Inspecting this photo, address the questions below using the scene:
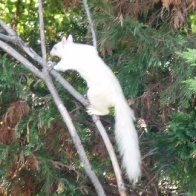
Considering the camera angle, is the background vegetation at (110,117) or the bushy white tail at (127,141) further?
the background vegetation at (110,117)

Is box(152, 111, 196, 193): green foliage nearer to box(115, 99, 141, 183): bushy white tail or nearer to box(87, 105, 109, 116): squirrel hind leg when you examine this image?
box(115, 99, 141, 183): bushy white tail

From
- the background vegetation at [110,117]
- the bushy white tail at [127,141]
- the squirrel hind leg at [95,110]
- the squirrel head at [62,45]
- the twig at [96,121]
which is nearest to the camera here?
the twig at [96,121]

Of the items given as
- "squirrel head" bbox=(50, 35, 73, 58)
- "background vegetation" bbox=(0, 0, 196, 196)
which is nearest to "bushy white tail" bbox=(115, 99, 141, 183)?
"background vegetation" bbox=(0, 0, 196, 196)

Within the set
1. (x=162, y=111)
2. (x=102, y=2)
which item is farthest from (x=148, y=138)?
(x=102, y=2)

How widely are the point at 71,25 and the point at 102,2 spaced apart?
3.13 ft

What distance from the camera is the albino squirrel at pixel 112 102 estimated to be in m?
2.67

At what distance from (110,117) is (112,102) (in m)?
0.61

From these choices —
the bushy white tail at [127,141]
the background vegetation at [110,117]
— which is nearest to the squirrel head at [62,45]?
the background vegetation at [110,117]

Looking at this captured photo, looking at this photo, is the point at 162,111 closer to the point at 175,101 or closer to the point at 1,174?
the point at 175,101

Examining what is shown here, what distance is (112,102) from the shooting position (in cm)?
285

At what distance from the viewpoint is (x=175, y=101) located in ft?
10.3

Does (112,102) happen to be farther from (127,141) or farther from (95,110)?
(127,141)

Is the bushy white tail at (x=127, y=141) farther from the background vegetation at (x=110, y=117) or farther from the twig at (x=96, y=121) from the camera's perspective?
the background vegetation at (x=110, y=117)

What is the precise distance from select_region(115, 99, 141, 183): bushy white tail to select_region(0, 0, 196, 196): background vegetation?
22cm
